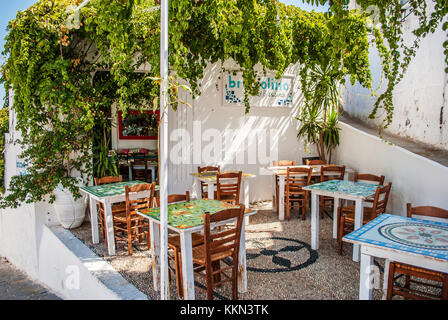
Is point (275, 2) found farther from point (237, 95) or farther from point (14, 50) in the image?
point (14, 50)

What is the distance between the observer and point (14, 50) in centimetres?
505

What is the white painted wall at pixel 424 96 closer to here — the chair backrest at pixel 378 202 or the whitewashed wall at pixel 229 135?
the whitewashed wall at pixel 229 135

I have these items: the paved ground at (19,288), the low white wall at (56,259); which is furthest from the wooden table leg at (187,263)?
the paved ground at (19,288)

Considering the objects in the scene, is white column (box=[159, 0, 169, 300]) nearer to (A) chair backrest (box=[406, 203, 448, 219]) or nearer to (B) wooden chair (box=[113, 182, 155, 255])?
(B) wooden chair (box=[113, 182, 155, 255])

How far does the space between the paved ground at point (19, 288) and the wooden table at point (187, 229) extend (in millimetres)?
2767

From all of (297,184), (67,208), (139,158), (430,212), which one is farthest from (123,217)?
(139,158)

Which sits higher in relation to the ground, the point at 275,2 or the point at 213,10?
the point at 275,2

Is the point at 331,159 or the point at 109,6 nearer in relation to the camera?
the point at 109,6

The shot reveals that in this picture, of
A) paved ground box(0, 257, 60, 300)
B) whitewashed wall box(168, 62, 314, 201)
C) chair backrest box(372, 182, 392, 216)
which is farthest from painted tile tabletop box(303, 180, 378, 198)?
paved ground box(0, 257, 60, 300)

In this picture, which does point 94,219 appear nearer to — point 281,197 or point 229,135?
point 281,197

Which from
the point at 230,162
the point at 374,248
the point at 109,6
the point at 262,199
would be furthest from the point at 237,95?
the point at 374,248

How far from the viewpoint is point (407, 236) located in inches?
109

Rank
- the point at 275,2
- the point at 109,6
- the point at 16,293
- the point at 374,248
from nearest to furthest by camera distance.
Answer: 1. the point at 374,248
2. the point at 109,6
3. the point at 275,2
4. the point at 16,293

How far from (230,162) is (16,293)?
14.7ft
